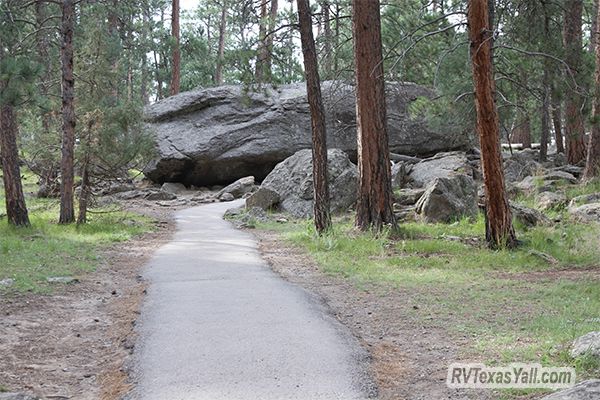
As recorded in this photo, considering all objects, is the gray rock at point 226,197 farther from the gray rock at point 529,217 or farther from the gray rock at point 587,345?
the gray rock at point 587,345

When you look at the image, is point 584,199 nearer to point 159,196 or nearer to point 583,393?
point 583,393

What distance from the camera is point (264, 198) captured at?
1772 cm

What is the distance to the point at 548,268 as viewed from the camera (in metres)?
8.67

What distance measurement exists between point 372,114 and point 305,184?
605 cm

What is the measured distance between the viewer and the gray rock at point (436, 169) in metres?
18.5

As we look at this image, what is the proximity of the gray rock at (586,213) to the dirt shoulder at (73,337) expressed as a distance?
28.2ft

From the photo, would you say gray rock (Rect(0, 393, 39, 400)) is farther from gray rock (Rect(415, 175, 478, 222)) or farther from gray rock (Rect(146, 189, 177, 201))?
gray rock (Rect(146, 189, 177, 201))

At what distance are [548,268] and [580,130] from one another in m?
10.0

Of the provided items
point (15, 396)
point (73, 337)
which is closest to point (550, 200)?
point (73, 337)

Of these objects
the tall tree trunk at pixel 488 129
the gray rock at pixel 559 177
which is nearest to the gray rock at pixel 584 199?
the gray rock at pixel 559 177

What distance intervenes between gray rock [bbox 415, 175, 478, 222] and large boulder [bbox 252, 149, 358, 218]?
3179mm

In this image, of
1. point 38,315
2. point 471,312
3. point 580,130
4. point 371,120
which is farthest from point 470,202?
point 38,315

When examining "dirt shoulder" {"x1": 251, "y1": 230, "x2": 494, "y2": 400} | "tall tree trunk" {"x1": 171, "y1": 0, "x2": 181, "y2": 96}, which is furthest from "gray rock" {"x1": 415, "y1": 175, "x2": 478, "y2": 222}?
"tall tree trunk" {"x1": 171, "y1": 0, "x2": 181, "y2": 96}

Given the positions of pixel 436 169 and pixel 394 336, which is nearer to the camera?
pixel 394 336
